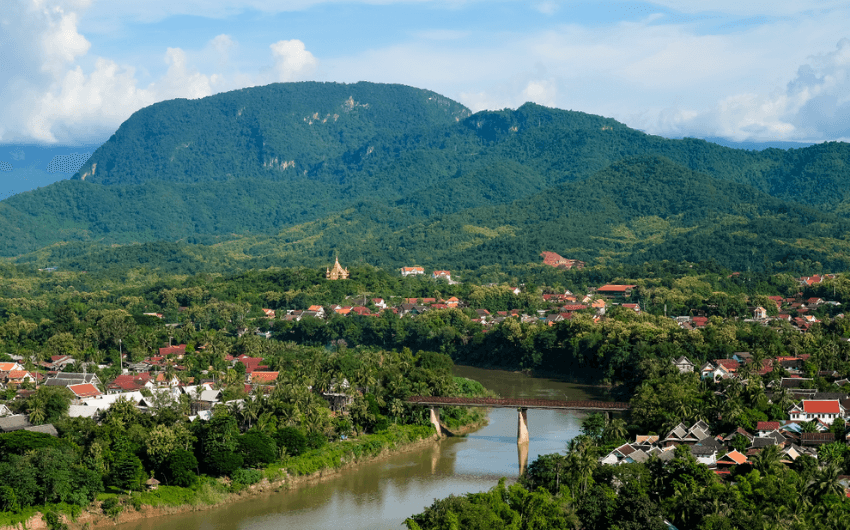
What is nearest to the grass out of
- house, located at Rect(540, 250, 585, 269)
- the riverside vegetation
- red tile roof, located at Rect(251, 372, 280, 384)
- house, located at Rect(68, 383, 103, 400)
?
the riverside vegetation

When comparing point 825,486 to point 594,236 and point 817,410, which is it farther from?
point 594,236

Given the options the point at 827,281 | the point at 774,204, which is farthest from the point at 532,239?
the point at 827,281

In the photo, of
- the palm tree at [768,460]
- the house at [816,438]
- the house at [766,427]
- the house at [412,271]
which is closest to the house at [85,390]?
the house at [766,427]

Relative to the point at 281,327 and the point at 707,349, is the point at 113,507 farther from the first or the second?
the point at 281,327

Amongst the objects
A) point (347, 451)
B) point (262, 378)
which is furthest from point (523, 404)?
point (262, 378)

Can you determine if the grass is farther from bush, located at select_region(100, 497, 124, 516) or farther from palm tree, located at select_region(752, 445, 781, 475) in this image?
palm tree, located at select_region(752, 445, 781, 475)
